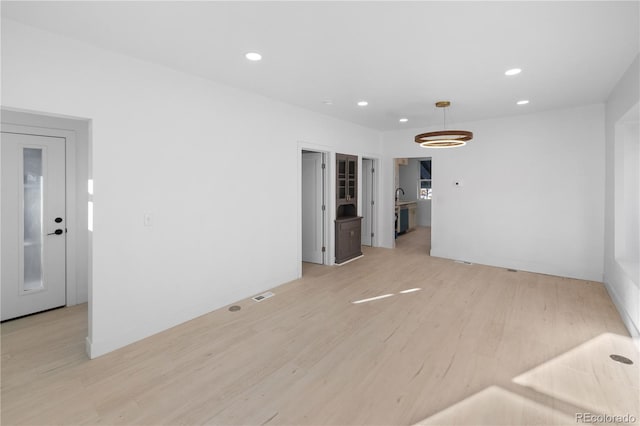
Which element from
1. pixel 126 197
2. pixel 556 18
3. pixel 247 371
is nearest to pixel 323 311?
pixel 247 371

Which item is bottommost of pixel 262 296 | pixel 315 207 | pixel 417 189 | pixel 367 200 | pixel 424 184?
pixel 262 296

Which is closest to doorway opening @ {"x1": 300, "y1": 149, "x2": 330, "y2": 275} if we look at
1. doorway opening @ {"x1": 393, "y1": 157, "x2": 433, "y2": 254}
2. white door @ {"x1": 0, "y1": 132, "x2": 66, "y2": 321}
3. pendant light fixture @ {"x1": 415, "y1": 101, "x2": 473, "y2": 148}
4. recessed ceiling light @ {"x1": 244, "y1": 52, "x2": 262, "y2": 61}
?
pendant light fixture @ {"x1": 415, "y1": 101, "x2": 473, "y2": 148}

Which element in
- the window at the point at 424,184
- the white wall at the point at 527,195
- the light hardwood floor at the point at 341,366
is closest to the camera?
the light hardwood floor at the point at 341,366

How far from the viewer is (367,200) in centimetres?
717

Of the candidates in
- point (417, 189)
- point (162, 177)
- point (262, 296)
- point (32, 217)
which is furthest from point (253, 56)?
point (417, 189)

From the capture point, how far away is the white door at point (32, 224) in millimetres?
3336

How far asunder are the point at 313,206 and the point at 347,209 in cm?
96

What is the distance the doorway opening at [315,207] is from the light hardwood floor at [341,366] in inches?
69.5

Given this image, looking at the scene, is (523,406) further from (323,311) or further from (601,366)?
(323,311)

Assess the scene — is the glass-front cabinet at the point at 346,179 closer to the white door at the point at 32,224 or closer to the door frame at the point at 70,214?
the door frame at the point at 70,214

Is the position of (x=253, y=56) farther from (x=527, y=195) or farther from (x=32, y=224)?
(x=527, y=195)

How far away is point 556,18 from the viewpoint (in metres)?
2.28

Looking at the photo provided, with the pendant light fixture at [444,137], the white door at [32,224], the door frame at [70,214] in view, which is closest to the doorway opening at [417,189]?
the pendant light fixture at [444,137]

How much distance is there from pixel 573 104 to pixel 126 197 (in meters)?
6.13
